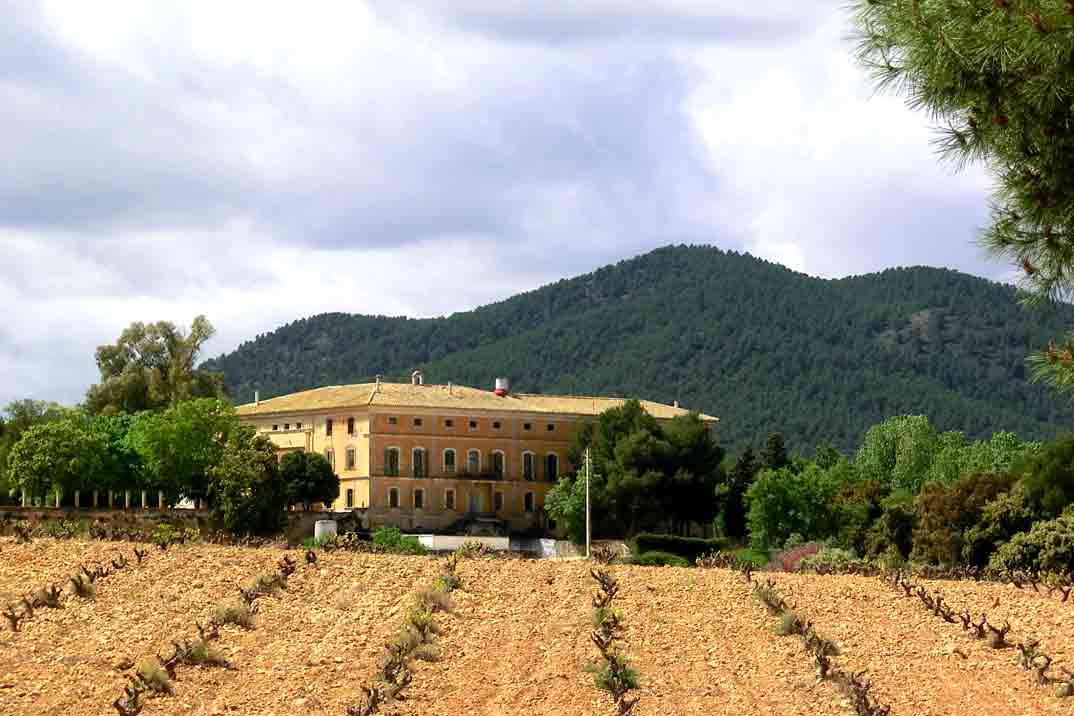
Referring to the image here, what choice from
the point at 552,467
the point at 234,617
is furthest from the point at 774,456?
the point at 234,617

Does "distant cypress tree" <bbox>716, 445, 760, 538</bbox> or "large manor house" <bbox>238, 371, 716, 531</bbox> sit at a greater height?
"large manor house" <bbox>238, 371, 716, 531</bbox>

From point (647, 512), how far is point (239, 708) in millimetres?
65578

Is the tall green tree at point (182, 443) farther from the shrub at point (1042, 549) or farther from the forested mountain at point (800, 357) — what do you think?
the forested mountain at point (800, 357)

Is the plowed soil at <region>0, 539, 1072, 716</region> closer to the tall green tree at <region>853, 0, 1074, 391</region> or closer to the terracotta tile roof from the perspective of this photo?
the tall green tree at <region>853, 0, 1074, 391</region>

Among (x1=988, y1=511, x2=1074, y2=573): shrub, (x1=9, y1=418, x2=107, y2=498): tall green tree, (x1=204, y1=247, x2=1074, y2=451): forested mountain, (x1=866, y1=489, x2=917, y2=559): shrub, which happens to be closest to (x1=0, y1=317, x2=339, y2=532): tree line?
(x1=9, y1=418, x2=107, y2=498): tall green tree

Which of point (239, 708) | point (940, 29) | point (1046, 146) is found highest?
point (940, 29)

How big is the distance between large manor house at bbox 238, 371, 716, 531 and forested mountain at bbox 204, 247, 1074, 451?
58.2 metres

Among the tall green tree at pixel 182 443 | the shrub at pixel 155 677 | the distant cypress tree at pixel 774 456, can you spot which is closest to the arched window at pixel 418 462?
the tall green tree at pixel 182 443

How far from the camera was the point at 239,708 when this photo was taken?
14.2 metres

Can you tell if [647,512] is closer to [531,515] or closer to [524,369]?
[531,515]

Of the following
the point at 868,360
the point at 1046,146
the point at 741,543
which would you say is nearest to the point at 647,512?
the point at 741,543

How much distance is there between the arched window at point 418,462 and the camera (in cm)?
8981

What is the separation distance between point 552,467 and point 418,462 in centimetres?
765

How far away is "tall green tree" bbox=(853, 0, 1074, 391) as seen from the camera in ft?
38.5
